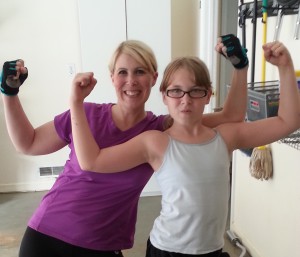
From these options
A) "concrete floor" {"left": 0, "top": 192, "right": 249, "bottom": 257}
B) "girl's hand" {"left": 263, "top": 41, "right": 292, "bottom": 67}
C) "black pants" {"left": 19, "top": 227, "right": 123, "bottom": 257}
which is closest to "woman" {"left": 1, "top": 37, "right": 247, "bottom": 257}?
"black pants" {"left": 19, "top": 227, "right": 123, "bottom": 257}

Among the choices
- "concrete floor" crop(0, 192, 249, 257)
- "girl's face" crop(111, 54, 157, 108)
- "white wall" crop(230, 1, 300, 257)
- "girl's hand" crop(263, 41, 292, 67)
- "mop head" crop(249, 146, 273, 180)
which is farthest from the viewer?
"concrete floor" crop(0, 192, 249, 257)

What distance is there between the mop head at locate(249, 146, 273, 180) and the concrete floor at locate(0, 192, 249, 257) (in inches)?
26.9

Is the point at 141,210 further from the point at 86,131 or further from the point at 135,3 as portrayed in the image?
the point at 86,131

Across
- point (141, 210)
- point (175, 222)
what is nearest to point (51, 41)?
point (141, 210)

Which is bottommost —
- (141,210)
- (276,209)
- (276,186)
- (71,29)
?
(141,210)

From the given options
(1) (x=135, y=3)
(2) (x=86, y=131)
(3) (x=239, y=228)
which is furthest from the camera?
(1) (x=135, y=3)

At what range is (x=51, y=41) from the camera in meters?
3.17

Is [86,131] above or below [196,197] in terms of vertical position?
above

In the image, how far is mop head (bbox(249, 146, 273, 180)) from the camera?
1866 mm

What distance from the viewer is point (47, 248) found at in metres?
1.11

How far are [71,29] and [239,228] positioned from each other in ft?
7.48

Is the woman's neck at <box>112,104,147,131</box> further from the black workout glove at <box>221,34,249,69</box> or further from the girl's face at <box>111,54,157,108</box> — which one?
the black workout glove at <box>221,34,249,69</box>

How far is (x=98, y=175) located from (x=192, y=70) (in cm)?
45

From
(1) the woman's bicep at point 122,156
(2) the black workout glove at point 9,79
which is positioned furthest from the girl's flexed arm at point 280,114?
(2) the black workout glove at point 9,79
